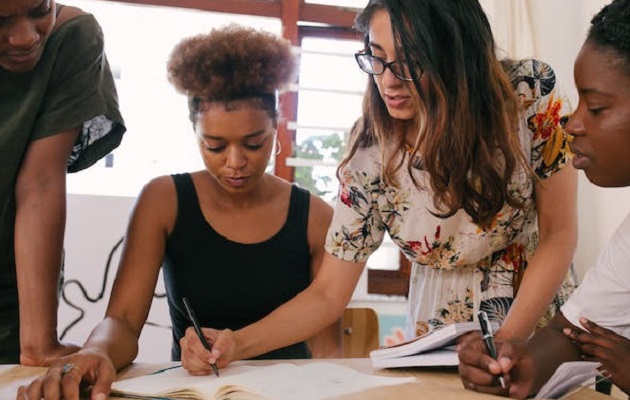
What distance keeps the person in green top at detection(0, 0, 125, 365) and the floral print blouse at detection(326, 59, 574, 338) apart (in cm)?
46

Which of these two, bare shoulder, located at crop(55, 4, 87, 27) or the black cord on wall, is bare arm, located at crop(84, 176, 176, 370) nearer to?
bare shoulder, located at crop(55, 4, 87, 27)

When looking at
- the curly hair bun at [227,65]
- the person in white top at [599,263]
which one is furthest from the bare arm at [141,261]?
the person in white top at [599,263]

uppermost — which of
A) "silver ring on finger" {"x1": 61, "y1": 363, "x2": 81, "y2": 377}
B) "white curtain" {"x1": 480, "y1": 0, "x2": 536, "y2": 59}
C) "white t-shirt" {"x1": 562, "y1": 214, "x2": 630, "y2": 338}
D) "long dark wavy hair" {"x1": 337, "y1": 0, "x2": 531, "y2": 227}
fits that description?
"white curtain" {"x1": 480, "y1": 0, "x2": 536, "y2": 59}

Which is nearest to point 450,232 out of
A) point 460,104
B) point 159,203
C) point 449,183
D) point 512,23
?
point 449,183

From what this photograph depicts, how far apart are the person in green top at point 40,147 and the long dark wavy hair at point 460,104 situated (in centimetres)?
48

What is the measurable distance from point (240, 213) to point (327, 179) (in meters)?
1.96

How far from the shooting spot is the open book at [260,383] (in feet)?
3.14

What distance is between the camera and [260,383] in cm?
102

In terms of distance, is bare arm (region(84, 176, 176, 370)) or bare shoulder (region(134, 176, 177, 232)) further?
bare shoulder (region(134, 176, 177, 232))

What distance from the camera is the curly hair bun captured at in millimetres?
1542

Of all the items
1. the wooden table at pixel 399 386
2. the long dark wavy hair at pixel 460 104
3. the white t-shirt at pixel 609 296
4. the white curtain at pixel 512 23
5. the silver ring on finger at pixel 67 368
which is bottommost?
the wooden table at pixel 399 386

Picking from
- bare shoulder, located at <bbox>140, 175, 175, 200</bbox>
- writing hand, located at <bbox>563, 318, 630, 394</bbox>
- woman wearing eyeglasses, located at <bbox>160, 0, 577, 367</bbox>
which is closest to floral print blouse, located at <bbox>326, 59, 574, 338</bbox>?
woman wearing eyeglasses, located at <bbox>160, 0, 577, 367</bbox>

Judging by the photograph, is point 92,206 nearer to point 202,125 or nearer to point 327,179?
point 327,179

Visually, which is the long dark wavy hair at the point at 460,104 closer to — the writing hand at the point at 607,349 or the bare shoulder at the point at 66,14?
the writing hand at the point at 607,349
